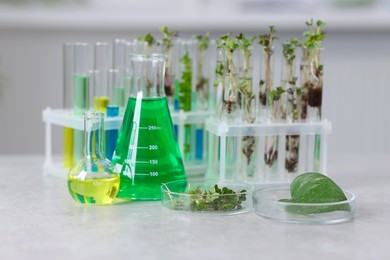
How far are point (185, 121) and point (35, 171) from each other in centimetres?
39

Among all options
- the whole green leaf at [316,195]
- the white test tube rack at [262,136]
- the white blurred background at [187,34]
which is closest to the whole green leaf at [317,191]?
the whole green leaf at [316,195]

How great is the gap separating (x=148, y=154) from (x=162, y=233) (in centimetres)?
26

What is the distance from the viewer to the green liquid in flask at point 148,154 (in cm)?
155

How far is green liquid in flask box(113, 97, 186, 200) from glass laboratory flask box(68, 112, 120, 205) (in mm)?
50

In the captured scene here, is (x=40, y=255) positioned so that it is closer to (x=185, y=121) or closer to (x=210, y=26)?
(x=185, y=121)

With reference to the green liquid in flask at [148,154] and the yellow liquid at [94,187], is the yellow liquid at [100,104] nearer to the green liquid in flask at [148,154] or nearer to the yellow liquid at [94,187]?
the green liquid in flask at [148,154]

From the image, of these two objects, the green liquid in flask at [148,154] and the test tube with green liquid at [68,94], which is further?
the test tube with green liquid at [68,94]

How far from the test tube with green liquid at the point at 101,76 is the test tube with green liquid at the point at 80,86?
0.02 meters

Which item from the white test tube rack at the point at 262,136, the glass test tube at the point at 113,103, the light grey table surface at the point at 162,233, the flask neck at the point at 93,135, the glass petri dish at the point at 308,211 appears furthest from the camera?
the glass test tube at the point at 113,103

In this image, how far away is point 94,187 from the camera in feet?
4.87

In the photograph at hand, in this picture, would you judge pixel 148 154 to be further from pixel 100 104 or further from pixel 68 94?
pixel 68 94

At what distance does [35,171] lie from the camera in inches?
74.7

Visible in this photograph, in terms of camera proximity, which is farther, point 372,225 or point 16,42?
point 16,42

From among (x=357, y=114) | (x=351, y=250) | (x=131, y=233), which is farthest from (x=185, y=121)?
(x=357, y=114)
